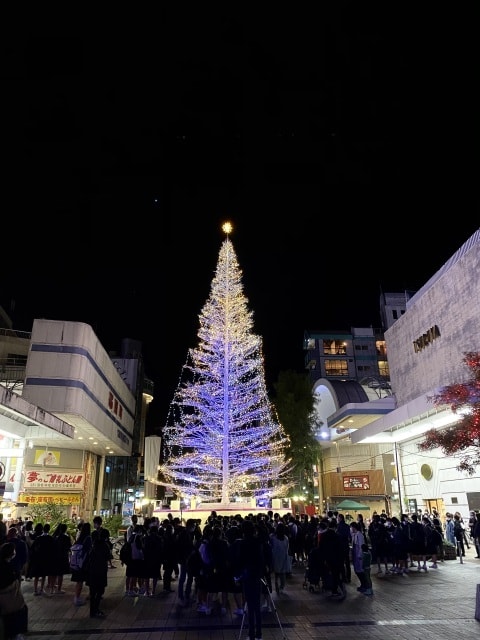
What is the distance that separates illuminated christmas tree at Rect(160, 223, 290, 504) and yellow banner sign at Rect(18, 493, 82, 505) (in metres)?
7.50

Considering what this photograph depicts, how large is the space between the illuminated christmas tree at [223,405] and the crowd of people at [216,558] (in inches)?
403

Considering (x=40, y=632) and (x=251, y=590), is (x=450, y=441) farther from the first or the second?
(x=40, y=632)

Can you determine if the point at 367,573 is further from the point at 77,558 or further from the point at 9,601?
the point at 9,601

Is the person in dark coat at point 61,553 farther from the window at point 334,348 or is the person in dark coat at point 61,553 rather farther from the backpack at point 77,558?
the window at point 334,348

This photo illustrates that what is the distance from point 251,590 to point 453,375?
49.7 feet

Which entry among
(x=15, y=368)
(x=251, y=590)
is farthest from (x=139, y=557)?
(x=15, y=368)

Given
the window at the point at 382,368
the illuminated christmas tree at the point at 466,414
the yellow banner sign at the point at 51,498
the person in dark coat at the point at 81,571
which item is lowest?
the person in dark coat at the point at 81,571

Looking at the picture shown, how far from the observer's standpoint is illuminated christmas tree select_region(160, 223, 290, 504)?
23.8 meters

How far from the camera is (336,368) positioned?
238ft

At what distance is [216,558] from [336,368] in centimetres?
6628

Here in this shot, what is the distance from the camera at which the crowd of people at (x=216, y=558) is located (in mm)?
7329

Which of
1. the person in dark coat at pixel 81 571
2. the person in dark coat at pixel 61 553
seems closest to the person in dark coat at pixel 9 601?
the person in dark coat at pixel 81 571

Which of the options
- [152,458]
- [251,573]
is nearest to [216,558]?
[251,573]

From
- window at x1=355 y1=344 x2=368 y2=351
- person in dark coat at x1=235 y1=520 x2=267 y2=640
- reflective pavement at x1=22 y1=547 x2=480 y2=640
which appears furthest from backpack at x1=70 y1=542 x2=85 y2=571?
window at x1=355 y1=344 x2=368 y2=351
